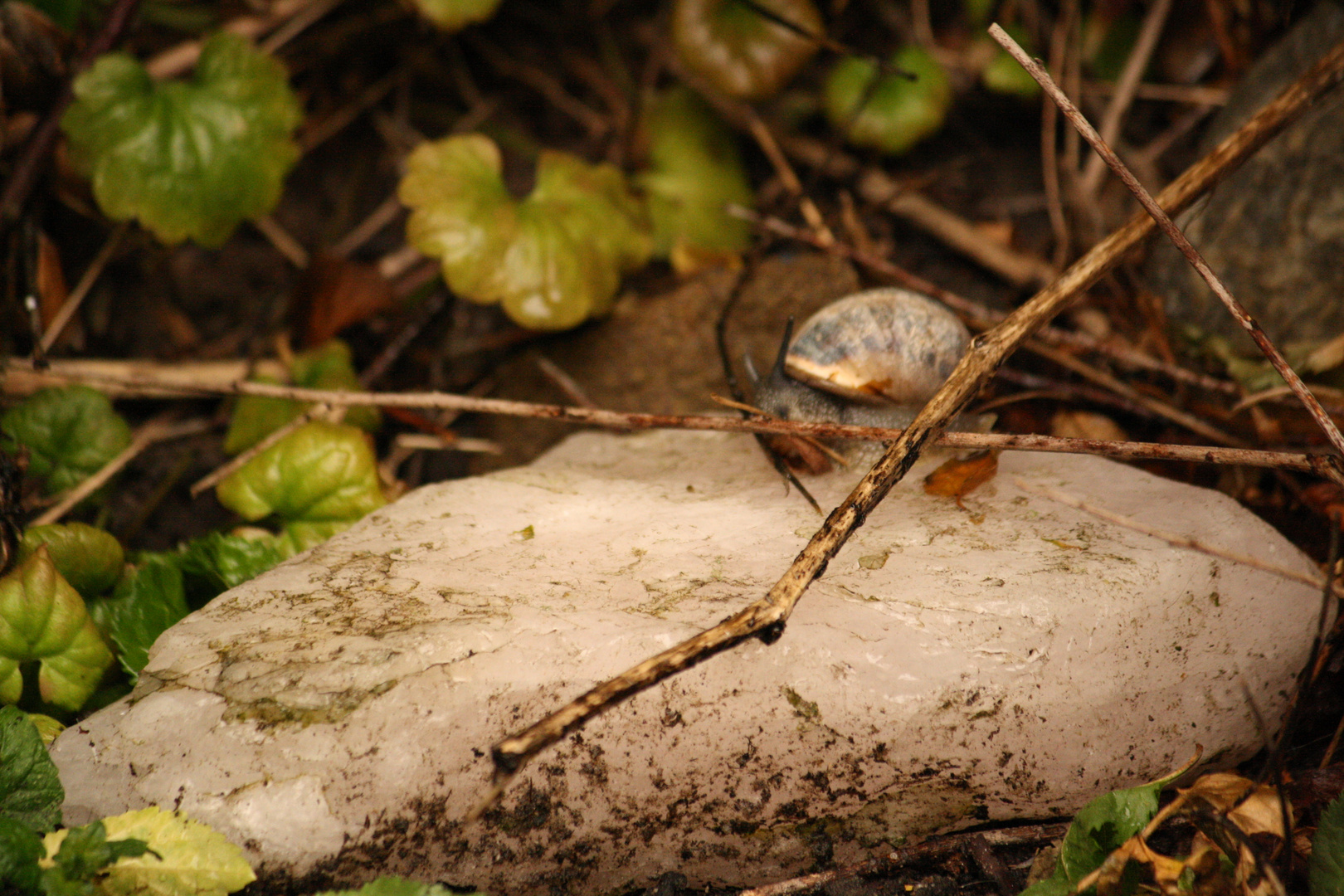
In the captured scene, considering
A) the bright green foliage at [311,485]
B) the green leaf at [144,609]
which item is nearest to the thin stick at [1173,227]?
the bright green foliage at [311,485]

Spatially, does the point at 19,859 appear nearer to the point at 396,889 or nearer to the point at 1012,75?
the point at 396,889

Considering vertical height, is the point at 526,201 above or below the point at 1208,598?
above

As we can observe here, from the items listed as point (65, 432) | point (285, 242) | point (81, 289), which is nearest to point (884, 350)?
point (65, 432)

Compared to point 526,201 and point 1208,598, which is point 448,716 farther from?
point 526,201

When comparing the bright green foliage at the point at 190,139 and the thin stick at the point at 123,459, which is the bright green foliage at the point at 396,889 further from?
the bright green foliage at the point at 190,139

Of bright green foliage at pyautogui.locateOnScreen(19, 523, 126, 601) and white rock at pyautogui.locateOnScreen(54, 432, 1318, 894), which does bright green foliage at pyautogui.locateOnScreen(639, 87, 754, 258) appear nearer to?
white rock at pyautogui.locateOnScreen(54, 432, 1318, 894)

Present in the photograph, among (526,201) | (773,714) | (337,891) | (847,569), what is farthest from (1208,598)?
(526,201)

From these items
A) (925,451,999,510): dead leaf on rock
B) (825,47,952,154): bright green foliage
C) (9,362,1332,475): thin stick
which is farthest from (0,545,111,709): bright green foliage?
(825,47,952,154): bright green foliage
